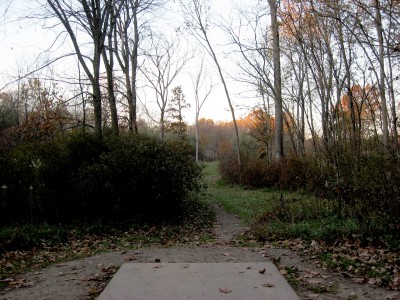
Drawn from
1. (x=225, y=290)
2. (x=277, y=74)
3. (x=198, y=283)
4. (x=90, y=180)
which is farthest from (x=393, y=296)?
(x=277, y=74)

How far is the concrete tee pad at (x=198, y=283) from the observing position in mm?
4230

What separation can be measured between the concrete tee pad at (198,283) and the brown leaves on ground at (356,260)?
1.27m

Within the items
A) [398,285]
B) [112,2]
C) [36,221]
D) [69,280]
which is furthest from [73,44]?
[398,285]

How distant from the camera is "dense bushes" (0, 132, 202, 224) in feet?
34.1

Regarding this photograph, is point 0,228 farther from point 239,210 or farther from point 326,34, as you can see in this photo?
point 326,34

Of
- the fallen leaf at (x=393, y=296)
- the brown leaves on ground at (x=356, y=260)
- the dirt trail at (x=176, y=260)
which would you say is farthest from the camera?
the brown leaves on ground at (x=356, y=260)

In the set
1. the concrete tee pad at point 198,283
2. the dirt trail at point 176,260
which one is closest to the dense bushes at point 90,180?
the dirt trail at point 176,260

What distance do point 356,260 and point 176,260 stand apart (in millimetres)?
2974

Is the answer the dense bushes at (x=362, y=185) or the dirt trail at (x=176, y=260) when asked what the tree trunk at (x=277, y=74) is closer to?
the dense bushes at (x=362, y=185)

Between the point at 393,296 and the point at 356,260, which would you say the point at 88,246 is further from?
the point at 393,296

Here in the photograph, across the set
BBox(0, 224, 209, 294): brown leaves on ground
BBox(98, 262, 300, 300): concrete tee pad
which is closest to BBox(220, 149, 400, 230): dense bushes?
BBox(98, 262, 300, 300): concrete tee pad

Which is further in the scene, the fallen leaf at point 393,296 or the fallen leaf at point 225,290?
the fallen leaf at point 393,296

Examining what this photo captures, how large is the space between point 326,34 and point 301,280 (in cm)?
726

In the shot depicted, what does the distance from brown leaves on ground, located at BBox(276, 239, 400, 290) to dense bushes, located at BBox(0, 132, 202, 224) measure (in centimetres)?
481
